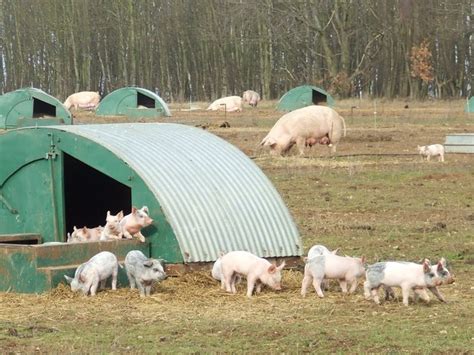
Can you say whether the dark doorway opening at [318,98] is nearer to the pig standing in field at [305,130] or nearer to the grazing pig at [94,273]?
the pig standing in field at [305,130]

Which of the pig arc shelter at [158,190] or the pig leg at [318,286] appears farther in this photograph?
the pig arc shelter at [158,190]

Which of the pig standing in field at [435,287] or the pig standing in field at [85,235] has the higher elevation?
the pig standing in field at [85,235]

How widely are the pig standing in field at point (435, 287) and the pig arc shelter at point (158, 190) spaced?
192 cm

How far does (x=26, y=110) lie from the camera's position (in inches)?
1678

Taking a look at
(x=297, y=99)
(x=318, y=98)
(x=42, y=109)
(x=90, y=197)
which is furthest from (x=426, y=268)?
(x=318, y=98)

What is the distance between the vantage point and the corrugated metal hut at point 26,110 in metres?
41.2

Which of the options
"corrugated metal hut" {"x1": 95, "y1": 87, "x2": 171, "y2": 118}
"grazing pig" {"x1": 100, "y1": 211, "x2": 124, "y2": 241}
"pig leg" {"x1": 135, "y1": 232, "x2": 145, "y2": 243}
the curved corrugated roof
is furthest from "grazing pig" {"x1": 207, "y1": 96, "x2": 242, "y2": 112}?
"pig leg" {"x1": 135, "y1": 232, "x2": 145, "y2": 243}

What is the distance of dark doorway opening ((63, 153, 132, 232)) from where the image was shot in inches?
601

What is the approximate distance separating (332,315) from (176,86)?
69311mm

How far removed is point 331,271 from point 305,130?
19.2 m

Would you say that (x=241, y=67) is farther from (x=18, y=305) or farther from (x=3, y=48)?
(x=18, y=305)

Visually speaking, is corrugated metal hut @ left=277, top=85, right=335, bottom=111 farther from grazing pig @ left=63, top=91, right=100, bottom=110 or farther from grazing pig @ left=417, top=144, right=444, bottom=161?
grazing pig @ left=417, top=144, right=444, bottom=161

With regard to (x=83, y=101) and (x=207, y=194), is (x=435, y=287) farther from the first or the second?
(x=83, y=101)

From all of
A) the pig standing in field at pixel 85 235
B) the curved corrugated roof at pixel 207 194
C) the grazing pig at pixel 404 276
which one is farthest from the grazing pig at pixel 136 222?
the grazing pig at pixel 404 276
